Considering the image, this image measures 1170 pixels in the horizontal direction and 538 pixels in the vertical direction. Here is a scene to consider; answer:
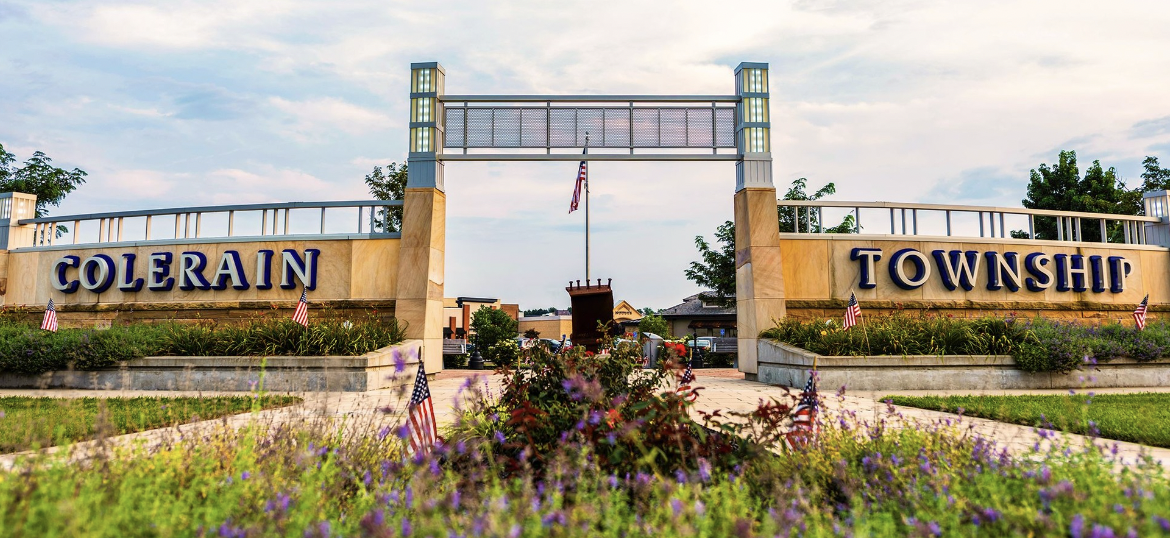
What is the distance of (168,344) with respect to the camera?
1141 centimetres

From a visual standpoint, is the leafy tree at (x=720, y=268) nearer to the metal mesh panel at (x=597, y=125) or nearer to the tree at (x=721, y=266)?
the tree at (x=721, y=266)

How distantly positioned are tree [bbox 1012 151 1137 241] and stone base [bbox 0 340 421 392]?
87.8 feet

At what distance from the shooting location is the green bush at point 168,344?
34.9ft

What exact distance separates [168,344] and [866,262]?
Answer: 1300cm

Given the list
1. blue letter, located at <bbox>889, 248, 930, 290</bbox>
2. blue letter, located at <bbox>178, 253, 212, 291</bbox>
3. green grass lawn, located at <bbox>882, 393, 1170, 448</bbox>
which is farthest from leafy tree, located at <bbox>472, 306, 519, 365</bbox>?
green grass lawn, located at <bbox>882, 393, 1170, 448</bbox>

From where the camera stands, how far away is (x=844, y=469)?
11.6 ft

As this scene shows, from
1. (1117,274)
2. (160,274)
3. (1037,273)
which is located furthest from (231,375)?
(1117,274)

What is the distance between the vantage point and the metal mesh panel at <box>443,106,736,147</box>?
13938mm

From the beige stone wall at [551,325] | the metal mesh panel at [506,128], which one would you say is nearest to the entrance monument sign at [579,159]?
the metal mesh panel at [506,128]

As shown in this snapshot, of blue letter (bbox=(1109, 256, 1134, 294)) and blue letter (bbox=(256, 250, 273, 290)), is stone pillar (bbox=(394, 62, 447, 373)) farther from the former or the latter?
blue letter (bbox=(1109, 256, 1134, 294))

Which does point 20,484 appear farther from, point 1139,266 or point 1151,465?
point 1139,266

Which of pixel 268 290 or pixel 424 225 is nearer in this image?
pixel 424 225

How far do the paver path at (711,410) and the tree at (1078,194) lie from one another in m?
19.9

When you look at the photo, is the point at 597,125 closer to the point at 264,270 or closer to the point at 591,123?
the point at 591,123
